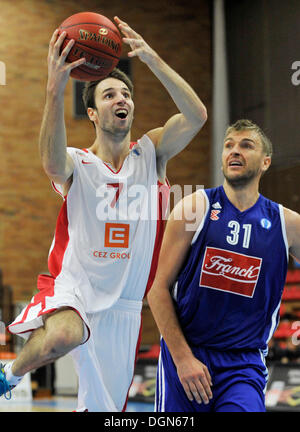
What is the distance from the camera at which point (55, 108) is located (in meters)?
3.83

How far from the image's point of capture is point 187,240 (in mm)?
3926

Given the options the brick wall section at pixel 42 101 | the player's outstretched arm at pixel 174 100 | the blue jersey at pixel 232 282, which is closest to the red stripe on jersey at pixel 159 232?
the player's outstretched arm at pixel 174 100

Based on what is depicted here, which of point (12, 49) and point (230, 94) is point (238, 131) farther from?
point (12, 49)

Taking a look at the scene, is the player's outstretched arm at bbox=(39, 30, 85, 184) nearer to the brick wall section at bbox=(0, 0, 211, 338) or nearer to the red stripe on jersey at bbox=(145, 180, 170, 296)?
the red stripe on jersey at bbox=(145, 180, 170, 296)

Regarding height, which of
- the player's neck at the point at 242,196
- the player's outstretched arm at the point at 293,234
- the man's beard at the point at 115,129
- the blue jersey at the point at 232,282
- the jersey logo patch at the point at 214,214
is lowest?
the blue jersey at the point at 232,282

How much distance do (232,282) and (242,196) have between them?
0.55 m

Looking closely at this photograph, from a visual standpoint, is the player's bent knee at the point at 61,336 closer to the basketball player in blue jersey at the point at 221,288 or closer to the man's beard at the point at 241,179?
the basketball player in blue jersey at the point at 221,288

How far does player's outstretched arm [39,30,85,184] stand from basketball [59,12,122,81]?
0.13 meters

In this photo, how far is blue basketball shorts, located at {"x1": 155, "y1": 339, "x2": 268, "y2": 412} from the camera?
3648 millimetres

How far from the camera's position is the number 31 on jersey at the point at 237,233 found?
12.9ft

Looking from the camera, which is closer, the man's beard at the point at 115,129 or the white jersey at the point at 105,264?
the white jersey at the point at 105,264

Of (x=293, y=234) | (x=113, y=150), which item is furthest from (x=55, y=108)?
(x=293, y=234)

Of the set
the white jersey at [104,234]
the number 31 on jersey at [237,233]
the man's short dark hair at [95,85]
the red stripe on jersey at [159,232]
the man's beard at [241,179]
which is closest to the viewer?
the number 31 on jersey at [237,233]

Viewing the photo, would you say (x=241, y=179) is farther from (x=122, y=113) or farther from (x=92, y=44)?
(x=92, y=44)
